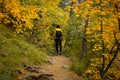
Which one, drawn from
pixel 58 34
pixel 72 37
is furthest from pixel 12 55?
pixel 72 37

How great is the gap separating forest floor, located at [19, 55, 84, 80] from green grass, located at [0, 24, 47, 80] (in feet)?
1.81

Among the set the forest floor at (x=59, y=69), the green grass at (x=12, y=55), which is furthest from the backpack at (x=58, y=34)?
the green grass at (x=12, y=55)

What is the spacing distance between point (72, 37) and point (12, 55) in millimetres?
7908

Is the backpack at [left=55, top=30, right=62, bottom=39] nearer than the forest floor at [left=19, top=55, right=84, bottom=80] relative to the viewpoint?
No

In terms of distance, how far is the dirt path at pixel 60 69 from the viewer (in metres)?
11.8

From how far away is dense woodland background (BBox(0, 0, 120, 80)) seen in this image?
30.2 ft

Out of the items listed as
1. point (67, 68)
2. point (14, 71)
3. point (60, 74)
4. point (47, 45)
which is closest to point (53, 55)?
point (47, 45)

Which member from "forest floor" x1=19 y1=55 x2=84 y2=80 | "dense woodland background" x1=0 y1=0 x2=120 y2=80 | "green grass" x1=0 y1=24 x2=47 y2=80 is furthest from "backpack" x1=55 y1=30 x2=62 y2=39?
"green grass" x1=0 y1=24 x2=47 y2=80

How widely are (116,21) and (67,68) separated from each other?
519 cm

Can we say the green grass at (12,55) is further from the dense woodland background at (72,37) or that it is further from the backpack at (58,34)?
the backpack at (58,34)

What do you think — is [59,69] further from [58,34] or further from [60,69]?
[58,34]

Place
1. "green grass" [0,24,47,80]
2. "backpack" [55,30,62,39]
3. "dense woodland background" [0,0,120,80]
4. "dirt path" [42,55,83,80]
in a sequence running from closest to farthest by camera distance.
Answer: "dense woodland background" [0,0,120,80] < "green grass" [0,24,47,80] < "dirt path" [42,55,83,80] < "backpack" [55,30,62,39]

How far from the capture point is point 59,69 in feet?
42.7

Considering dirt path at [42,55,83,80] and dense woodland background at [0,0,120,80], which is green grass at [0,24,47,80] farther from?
dirt path at [42,55,83,80]
